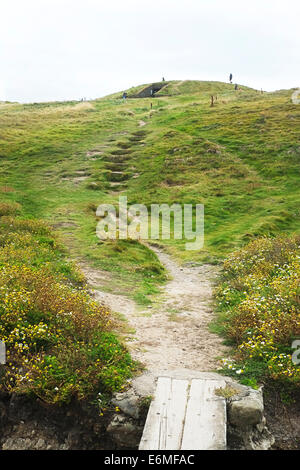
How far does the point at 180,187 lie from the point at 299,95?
48.1 m

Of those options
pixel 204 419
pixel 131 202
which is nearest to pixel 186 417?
pixel 204 419

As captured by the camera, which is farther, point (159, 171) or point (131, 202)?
point (159, 171)

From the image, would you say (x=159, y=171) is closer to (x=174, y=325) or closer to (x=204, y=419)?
(x=174, y=325)

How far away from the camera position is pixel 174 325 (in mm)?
13234

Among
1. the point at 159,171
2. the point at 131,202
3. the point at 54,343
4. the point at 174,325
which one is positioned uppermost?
the point at 159,171

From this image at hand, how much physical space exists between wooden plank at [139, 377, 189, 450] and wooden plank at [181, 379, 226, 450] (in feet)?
0.43

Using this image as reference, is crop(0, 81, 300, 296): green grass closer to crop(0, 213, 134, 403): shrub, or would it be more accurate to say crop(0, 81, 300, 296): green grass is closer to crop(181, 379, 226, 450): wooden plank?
crop(0, 213, 134, 403): shrub

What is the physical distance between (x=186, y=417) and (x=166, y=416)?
1.22 feet

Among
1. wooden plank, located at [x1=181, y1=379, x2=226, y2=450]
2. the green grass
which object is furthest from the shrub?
the green grass

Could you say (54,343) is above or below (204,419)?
above

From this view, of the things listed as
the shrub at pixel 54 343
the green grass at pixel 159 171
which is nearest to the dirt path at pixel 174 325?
the shrub at pixel 54 343

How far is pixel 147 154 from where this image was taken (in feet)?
170

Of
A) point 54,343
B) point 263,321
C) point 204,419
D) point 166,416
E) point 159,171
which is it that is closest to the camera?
point 204,419
